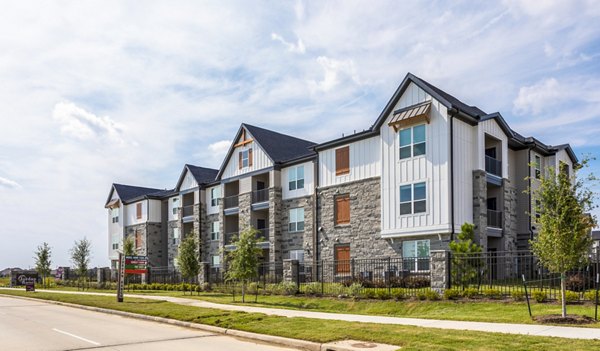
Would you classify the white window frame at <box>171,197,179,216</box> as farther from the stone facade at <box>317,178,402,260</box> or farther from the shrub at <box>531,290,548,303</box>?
the shrub at <box>531,290,548,303</box>

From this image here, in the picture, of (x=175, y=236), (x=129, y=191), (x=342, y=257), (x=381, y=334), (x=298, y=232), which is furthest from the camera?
(x=129, y=191)

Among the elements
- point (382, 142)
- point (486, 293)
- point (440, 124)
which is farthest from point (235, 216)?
point (486, 293)

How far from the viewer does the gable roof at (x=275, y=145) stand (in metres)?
39.3

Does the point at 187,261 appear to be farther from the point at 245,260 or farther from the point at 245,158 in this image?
the point at 245,158

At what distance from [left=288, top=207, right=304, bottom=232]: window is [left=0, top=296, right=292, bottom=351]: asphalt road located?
17762 mm

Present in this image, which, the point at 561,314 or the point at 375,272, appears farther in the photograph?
the point at 375,272

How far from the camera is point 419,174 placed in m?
28.0

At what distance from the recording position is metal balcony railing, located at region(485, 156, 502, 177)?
29.7m

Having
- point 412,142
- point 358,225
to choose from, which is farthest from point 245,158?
point 412,142

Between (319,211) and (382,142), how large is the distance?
22.7ft

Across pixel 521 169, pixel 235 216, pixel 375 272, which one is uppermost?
pixel 521 169

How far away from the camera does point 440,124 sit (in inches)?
1070

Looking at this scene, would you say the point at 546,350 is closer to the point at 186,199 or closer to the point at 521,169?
the point at 521,169

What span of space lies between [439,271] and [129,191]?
46.3 metres
